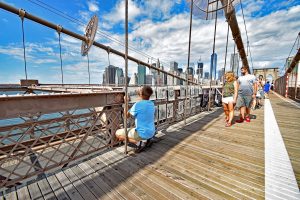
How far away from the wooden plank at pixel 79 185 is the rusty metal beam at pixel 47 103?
99 centimetres

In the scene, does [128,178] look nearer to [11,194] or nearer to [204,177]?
[204,177]

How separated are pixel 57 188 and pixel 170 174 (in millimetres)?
1573

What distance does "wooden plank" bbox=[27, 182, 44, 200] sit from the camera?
182 cm

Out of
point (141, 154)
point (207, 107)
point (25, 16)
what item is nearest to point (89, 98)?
point (141, 154)

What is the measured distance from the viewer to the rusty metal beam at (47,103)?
6.17ft

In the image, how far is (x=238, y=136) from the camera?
3854 mm

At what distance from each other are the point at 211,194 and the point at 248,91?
4157 mm

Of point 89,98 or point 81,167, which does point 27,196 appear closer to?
point 81,167

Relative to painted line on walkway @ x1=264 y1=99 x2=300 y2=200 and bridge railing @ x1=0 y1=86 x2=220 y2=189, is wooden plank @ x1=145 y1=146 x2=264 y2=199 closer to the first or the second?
painted line on walkway @ x1=264 y1=99 x2=300 y2=200

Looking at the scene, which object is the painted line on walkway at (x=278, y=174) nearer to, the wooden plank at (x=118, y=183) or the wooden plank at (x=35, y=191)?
the wooden plank at (x=118, y=183)

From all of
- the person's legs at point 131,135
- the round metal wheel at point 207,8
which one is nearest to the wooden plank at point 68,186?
the person's legs at point 131,135

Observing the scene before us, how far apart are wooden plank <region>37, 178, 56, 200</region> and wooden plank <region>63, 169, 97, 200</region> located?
0.83 feet

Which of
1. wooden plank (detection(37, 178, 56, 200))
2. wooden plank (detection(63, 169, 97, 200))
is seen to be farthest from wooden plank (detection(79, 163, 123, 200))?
wooden plank (detection(37, 178, 56, 200))

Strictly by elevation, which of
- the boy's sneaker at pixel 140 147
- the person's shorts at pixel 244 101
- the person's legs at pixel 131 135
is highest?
the person's shorts at pixel 244 101
